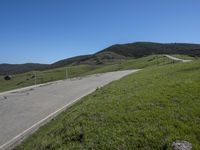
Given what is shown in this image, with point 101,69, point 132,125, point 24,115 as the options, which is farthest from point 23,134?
point 101,69

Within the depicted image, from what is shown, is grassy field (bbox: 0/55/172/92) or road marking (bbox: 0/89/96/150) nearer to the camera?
road marking (bbox: 0/89/96/150)

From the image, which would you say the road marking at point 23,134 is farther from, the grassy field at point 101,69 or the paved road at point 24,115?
the grassy field at point 101,69

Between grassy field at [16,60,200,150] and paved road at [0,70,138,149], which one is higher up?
grassy field at [16,60,200,150]

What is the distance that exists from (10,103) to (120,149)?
8.26m

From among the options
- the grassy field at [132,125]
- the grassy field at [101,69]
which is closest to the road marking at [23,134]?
the grassy field at [132,125]

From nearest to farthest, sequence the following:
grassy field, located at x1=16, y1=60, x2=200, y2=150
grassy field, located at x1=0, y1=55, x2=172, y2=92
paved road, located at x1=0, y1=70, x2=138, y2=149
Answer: grassy field, located at x1=16, y1=60, x2=200, y2=150 < paved road, located at x1=0, y1=70, x2=138, y2=149 < grassy field, located at x1=0, y1=55, x2=172, y2=92

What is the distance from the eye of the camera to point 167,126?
17.6 feet

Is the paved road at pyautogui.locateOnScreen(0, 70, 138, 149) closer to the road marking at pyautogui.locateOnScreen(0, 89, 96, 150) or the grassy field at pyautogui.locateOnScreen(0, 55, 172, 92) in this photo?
the road marking at pyautogui.locateOnScreen(0, 89, 96, 150)

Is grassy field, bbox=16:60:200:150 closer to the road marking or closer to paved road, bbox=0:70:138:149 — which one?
the road marking

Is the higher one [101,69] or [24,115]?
[101,69]

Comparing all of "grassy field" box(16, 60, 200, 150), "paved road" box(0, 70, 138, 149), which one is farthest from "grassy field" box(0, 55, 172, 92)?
"grassy field" box(16, 60, 200, 150)

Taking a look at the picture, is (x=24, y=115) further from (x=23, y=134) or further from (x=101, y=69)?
(x=101, y=69)

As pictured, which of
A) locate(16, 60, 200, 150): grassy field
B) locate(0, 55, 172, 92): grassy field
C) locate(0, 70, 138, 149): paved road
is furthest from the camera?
locate(0, 55, 172, 92): grassy field

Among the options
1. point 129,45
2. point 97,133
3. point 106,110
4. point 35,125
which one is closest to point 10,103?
point 35,125
